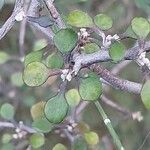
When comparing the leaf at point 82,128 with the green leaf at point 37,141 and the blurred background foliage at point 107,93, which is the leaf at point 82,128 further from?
the blurred background foliage at point 107,93

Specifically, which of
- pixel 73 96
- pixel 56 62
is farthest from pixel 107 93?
pixel 56 62

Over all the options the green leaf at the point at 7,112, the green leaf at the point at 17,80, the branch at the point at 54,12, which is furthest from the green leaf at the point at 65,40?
the green leaf at the point at 17,80

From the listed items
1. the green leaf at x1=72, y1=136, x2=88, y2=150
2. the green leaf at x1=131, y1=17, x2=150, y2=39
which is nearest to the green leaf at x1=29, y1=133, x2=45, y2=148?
the green leaf at x1=72, y1=136, x2=88, y2=150

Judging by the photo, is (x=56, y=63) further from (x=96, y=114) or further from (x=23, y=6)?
(x=96, y=114)

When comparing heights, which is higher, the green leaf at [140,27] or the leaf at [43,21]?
the leaf at [43,21]

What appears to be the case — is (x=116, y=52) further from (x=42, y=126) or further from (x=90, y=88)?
(x=42, y=126)

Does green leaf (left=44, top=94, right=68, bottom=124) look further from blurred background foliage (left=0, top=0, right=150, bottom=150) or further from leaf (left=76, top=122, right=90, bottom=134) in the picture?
blurred background foliage (left=0, top=0, right=150, bottom=150)

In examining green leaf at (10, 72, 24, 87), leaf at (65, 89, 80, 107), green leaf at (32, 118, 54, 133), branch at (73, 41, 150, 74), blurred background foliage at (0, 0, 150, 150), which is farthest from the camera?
blurred background foliage at (0, 0, 150, 150)
